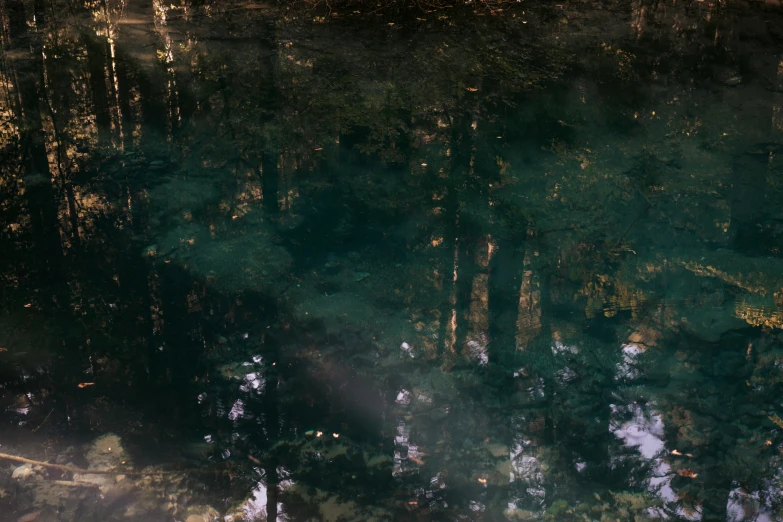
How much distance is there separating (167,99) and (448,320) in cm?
296

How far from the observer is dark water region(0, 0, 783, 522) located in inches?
103

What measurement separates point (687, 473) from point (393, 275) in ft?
5.43

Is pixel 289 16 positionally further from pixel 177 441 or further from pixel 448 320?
pixel 177 441

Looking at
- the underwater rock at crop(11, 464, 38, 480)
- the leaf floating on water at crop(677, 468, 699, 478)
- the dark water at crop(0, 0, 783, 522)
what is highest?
the dark water at crop(0, 0, 783, 522)

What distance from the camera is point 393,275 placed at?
3607 millimetres

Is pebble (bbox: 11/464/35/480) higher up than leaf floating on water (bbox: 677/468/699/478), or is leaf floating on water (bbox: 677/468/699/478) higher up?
pebble (bbox: 11/464/35/480)

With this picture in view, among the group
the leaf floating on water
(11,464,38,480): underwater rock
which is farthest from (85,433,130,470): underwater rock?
the leaf floating on water

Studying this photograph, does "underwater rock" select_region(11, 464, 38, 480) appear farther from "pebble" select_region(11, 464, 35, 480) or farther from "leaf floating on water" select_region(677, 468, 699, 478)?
"leaf floating on water" select_region(677, 468, 699, 478)

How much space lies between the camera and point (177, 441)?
8.96ft

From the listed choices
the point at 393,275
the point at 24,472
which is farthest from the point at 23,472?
the point at 393,275

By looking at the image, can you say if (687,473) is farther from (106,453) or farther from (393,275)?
(106,453)

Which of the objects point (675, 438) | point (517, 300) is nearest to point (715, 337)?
point (675, 438)

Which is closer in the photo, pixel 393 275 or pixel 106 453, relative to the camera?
pixel 106 453

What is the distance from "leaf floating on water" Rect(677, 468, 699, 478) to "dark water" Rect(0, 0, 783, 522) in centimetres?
3
